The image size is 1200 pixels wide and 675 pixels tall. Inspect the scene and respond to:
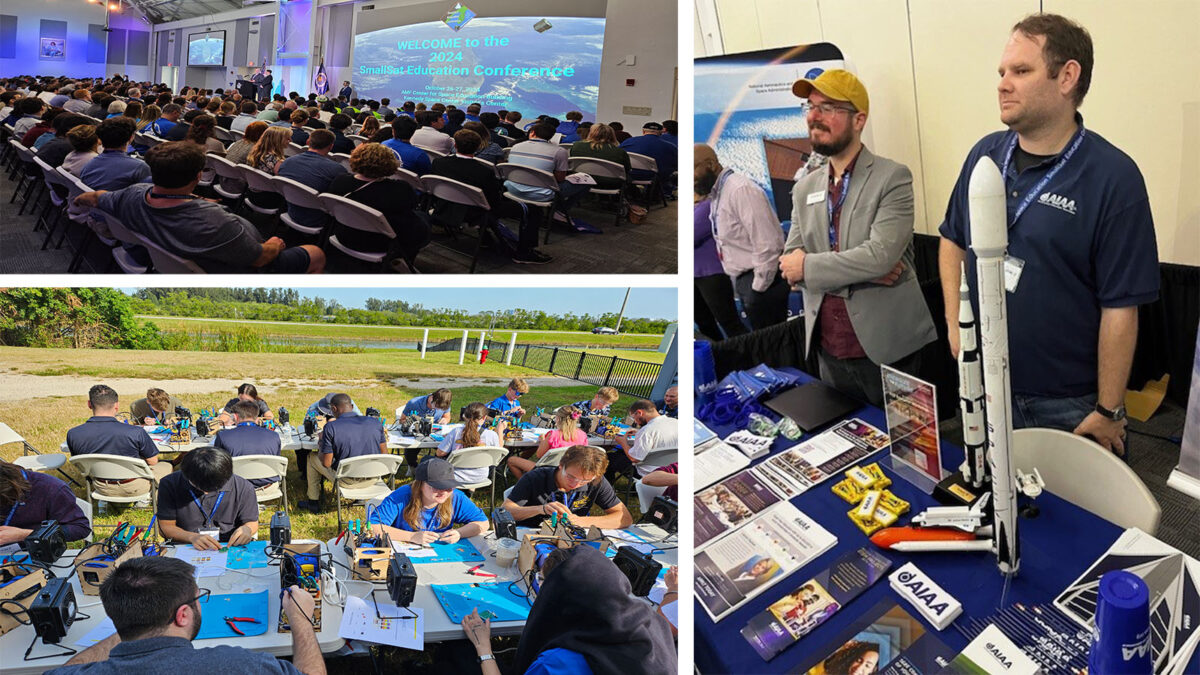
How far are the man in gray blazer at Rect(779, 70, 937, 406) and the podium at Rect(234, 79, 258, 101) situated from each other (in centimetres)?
569

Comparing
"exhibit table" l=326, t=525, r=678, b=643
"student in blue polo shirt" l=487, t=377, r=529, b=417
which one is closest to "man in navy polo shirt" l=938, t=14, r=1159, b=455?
"exhibit table" l=326, t=525, r=678, b=643

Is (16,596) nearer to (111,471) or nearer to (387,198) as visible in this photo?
(111,471)

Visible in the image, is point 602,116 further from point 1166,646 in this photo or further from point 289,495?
point 1166,646

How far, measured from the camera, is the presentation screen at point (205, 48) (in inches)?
220

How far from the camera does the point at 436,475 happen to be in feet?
9.76

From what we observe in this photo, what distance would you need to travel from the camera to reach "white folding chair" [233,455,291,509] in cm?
340

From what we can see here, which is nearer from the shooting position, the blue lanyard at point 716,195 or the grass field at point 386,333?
the grass field at point 386,333

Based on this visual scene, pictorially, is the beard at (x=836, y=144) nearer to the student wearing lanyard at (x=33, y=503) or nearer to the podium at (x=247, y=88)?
the student wearing lanyard at (x=33, y=503)

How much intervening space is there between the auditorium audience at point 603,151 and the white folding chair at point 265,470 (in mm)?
2604

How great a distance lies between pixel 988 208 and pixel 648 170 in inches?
156

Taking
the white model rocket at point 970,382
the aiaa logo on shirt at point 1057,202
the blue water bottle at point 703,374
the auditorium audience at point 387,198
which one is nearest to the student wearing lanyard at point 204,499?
the auditorium audience at point 387,198

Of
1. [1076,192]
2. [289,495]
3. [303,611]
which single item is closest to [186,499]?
[289,495]

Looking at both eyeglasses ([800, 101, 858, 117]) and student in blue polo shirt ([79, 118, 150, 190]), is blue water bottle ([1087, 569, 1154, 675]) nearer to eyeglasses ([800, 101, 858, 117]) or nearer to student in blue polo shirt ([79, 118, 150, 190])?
eyeglasses ([800, 101, 858, 117])

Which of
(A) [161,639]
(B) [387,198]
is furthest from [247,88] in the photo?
(A) [161,639]
